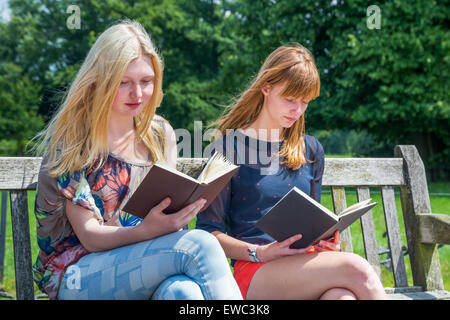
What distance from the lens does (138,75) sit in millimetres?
2277

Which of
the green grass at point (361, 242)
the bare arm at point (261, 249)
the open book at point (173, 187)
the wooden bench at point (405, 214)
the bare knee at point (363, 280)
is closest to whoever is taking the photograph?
the open book at point (173, 187)

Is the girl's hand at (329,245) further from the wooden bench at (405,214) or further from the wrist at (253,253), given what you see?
the wooden bench at (405,214)

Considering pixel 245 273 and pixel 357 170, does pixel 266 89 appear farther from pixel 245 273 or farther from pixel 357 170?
pixel 245 273

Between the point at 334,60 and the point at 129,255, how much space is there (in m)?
14.6

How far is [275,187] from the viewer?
2600mm

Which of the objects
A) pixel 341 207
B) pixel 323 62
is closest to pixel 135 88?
pixel 341 207

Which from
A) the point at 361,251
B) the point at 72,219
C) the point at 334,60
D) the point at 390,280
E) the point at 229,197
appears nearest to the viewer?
the point at 72,219

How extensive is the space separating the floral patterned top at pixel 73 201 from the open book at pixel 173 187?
26 centimetres

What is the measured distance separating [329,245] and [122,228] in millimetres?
925

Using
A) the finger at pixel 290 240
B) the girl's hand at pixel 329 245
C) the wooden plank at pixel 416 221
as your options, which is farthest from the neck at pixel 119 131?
the wooden plank at pixel 416 221

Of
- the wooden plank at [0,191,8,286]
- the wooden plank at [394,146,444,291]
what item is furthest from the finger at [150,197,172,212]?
the wooden plank at [0,191,8,286]

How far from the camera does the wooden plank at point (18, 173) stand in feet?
7.84
